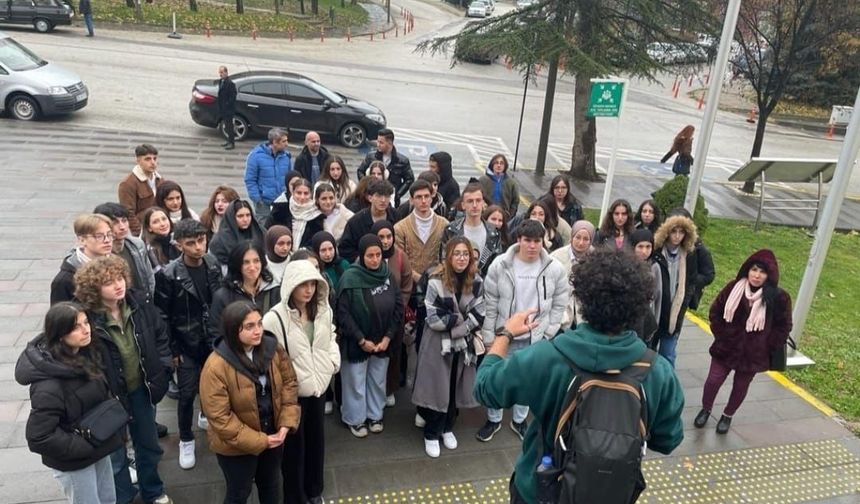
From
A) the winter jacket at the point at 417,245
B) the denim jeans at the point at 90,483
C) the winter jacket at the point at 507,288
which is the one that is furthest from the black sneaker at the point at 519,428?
the denim jeans at the point at 90,483

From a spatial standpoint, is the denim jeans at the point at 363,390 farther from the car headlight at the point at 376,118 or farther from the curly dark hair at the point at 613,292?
the car headlight at the point at 376,118

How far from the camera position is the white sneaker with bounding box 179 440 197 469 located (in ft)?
14.7

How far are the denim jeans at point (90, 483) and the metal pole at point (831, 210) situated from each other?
698 centimetres

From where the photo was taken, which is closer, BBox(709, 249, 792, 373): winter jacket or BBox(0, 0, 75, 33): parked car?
BBox(709, 249, 792, 373): winter jacket

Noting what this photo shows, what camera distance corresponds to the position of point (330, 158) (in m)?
7.36

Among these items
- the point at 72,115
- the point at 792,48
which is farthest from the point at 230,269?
the point at 792,48

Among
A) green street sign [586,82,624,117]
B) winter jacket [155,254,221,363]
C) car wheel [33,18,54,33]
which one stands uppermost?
car wheel [33,18,54,33]

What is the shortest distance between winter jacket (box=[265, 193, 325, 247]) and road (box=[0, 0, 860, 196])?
8188mm

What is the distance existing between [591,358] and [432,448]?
289 cm

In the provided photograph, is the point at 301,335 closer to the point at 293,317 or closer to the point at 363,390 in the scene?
the point at 293,317

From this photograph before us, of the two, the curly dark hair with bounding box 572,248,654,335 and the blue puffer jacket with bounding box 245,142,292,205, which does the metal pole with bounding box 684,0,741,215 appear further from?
the curly dark hair with bounding box 572,248,654,335

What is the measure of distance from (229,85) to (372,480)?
433 inches

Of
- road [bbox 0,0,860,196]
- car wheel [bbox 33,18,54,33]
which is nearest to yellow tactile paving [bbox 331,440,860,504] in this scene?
road [bbox 0,0,860,196]

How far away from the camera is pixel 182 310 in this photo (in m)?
4.30
